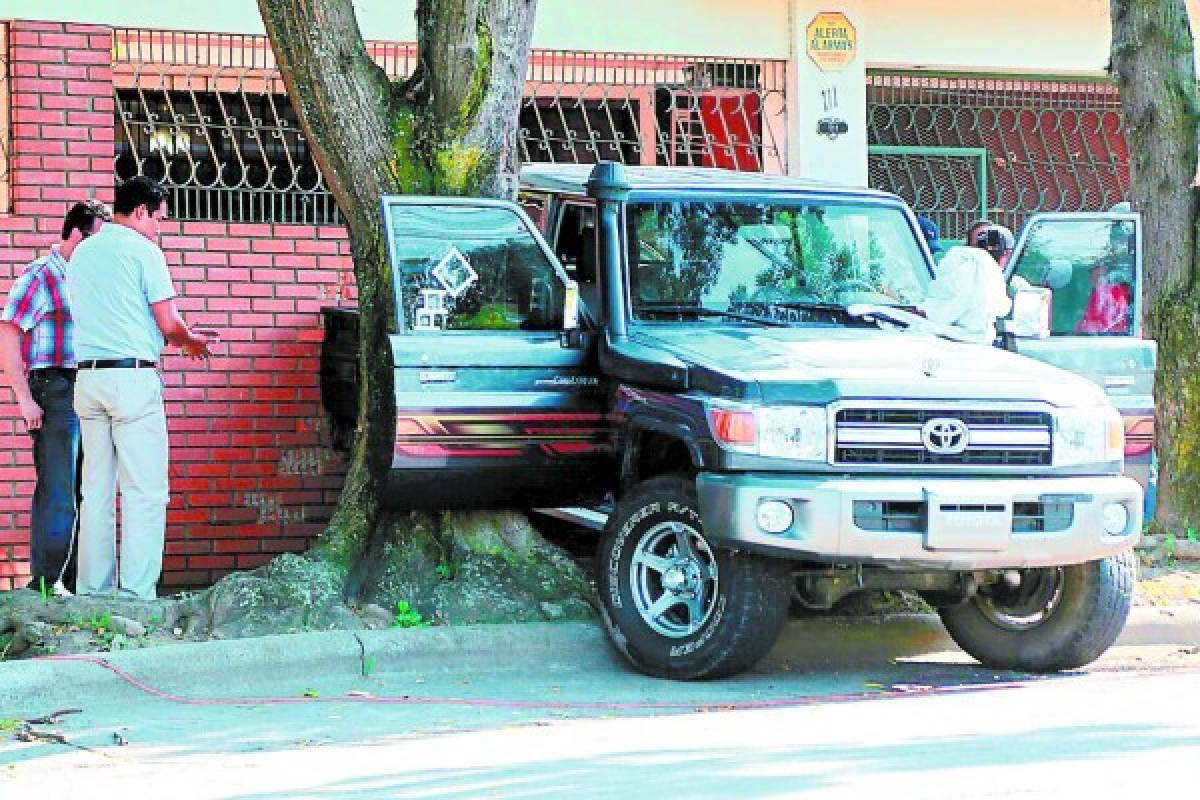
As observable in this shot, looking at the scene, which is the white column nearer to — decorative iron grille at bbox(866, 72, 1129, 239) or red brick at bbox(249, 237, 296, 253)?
decorative iron grille at bbox(866, 72, 1129, 239)

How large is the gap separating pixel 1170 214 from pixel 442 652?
202 inches

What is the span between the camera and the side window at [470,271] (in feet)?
30.4

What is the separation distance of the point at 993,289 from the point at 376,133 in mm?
2873

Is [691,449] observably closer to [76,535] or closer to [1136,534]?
[1136,534]

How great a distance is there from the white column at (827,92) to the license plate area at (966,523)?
208 inches

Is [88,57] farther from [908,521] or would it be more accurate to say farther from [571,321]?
[908,521]

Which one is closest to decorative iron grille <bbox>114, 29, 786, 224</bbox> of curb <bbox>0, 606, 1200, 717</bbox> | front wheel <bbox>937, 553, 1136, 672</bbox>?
curb <bbox>0, 606, 1200, 717</bbox>

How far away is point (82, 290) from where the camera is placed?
30.9 ft

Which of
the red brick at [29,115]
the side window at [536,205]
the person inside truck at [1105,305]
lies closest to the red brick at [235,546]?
the red brick at [29,115]

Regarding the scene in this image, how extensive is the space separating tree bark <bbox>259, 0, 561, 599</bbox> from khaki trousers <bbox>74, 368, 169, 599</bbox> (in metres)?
0.78

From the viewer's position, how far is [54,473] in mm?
10297

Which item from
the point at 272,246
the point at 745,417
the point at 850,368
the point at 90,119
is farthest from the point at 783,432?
the point at 90,119

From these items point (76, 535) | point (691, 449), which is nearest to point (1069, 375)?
point (691, 449)

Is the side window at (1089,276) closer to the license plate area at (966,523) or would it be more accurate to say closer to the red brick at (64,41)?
the license plate area at (966,523)
